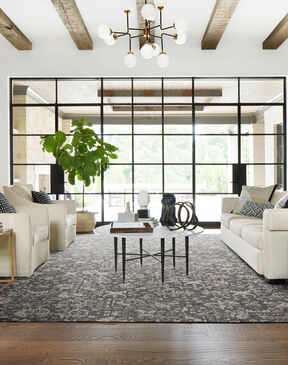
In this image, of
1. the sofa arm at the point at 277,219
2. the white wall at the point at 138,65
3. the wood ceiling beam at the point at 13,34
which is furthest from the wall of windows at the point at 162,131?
the sofa arm at the point at 277,219

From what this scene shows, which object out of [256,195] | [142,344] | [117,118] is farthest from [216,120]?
[142,344]

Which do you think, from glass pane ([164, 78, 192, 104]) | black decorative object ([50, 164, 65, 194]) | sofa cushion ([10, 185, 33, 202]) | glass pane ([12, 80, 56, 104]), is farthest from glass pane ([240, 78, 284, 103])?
sofa cushion ([10, 185, 33, 202])

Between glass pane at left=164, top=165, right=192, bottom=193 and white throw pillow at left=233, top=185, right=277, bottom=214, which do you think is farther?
glass pane at left=164, top=165, right=192, bottom=193

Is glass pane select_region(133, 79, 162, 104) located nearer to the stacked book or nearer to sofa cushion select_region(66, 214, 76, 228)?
sofa cushion select_region(66, 214, 76, 228)

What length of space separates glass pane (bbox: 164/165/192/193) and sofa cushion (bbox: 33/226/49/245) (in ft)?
10.2

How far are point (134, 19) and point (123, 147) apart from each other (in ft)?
7.49

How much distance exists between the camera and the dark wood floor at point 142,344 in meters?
1.67

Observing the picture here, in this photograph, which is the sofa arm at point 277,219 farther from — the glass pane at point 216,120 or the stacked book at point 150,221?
the glass pane at point 216,120

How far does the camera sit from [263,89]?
6.22 metres

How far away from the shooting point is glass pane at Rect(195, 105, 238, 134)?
6.34 m

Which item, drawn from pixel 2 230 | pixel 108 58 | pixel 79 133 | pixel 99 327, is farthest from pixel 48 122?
pixel 99 327

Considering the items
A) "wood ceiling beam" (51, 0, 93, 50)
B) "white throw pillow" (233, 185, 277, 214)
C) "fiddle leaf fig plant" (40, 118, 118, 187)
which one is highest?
"wood ceiling beam" (51, 0, 93, 50)

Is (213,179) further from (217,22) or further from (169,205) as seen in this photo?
(169,205)

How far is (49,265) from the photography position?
3.55 metres
